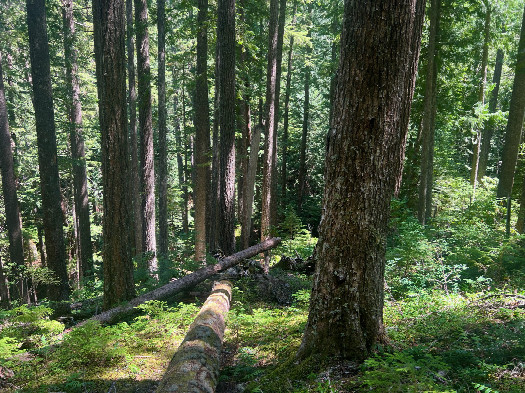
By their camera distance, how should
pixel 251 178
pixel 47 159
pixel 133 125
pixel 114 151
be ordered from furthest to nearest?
pixel 133 125
pixel 251 178
pixel 47 159
pixel 114 151

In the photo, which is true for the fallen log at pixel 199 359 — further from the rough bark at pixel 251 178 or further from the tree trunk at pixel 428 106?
the tree trunk at pixel 428 106

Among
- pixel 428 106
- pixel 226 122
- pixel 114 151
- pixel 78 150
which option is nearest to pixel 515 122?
pixel 428 106

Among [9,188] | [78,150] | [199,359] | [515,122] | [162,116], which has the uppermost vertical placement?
[162,116]

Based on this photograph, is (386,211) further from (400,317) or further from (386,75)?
(400,317)

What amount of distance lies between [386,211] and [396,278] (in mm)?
4056

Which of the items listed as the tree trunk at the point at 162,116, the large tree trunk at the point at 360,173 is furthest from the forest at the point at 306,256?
the tree trunk at the point at 162,116

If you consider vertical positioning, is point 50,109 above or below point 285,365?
above

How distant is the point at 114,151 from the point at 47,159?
199 inches

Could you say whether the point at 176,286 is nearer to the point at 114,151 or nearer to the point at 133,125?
the point at 114,151

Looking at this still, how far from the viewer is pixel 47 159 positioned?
33.5ft

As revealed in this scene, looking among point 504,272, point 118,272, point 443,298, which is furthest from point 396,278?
point 118,272

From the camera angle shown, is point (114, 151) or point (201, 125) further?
point (201, 125)

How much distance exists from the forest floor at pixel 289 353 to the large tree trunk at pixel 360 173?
380 millimetres

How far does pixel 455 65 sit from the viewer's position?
14.7 metres
